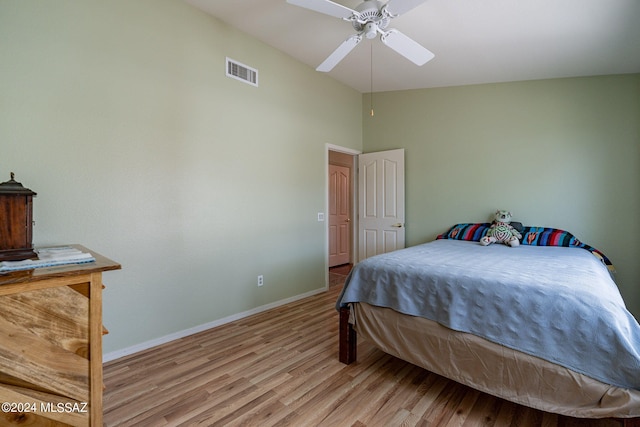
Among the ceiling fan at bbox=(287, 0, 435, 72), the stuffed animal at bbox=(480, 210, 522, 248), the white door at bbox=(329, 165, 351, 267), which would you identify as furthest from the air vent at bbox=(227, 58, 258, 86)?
the stuffed animal at bbox=(480, 210, 522, 248)

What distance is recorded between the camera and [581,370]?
139 cm

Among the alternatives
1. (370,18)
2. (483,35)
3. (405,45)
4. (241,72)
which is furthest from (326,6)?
(483,35)

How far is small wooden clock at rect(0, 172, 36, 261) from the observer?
1443 millimetres

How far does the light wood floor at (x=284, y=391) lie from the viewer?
1669 millimetres

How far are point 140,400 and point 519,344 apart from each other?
7.04 ft

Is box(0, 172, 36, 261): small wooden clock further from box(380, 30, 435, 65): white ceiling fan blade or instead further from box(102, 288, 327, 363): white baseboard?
box(380, 30, 435, 65): white ceiling fan blade

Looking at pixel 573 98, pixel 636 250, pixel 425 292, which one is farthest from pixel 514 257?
pixel 573 98

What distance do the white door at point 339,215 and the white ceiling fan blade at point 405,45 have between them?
345 cm

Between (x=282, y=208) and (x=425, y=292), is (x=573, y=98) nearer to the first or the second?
(x=425, y=292)

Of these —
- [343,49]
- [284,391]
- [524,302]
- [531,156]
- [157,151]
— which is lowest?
[284,391]

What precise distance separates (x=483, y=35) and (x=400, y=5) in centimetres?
137

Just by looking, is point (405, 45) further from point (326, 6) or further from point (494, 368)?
point (494, 368)

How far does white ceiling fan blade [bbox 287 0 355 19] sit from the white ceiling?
560mm

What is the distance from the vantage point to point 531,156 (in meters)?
3.52
